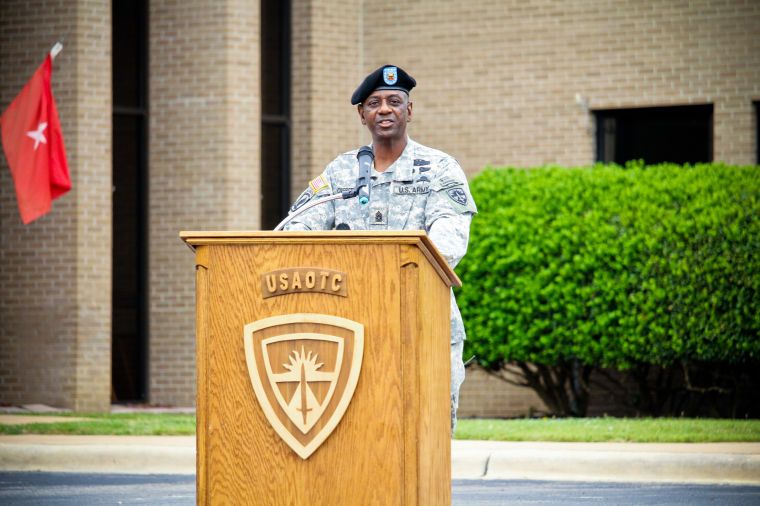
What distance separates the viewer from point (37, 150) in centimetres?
1291

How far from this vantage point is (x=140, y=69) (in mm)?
15094

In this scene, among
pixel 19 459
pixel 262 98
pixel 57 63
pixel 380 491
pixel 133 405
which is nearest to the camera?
pixel 380 491

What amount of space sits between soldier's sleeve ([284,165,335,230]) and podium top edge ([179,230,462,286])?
824mm

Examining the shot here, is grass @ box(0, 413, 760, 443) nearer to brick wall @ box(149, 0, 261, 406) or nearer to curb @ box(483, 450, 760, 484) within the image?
curb @ box(483, 450, 760, 484)

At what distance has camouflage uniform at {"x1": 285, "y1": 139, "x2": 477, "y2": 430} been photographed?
4.90 m

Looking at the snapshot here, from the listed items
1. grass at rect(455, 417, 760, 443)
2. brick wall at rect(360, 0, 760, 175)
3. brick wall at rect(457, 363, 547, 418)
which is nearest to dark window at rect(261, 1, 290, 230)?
brick wall at rect(360, 0, 760, 175)

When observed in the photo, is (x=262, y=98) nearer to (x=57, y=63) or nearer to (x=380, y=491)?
(x=57, y=63)

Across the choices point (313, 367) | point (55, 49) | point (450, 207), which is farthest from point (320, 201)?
point (55, 49)

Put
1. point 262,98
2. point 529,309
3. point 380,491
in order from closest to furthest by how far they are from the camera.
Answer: point 380,491
point 529,309
point 262,98

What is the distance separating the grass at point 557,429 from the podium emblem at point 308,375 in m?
5.95

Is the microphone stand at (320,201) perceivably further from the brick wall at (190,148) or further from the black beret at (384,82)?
the brick wall at (190,148)

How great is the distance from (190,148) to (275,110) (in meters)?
1.58

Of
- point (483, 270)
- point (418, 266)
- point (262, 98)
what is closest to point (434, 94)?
point (262, 98)

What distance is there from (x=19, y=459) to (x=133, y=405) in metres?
5.37
